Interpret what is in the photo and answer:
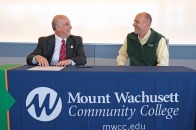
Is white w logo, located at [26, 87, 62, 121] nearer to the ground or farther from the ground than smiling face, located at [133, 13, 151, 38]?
nearer to the ground

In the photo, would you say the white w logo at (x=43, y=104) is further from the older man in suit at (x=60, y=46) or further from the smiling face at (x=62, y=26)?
the smiling face at (x=62, y=26)

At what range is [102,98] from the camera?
1540mm

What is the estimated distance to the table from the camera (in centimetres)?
153

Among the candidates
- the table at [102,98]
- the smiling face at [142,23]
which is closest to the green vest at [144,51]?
the smiling face at [142,23]

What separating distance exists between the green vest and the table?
0.83 meters

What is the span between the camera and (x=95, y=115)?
1.55 meters

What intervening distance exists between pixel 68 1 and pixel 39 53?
3.98 feet

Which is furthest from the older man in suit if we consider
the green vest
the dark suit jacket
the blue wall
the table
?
the blue wall

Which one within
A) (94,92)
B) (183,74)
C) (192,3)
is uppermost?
(192,3)

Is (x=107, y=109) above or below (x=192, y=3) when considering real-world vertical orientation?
below

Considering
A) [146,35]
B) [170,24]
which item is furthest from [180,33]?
[146,35]

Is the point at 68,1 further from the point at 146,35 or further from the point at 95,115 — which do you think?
the point at 95,115

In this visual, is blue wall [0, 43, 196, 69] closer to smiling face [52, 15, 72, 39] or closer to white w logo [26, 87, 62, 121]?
smiling face [52, 15, 72, 39]

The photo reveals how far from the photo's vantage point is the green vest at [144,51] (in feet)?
7.80
